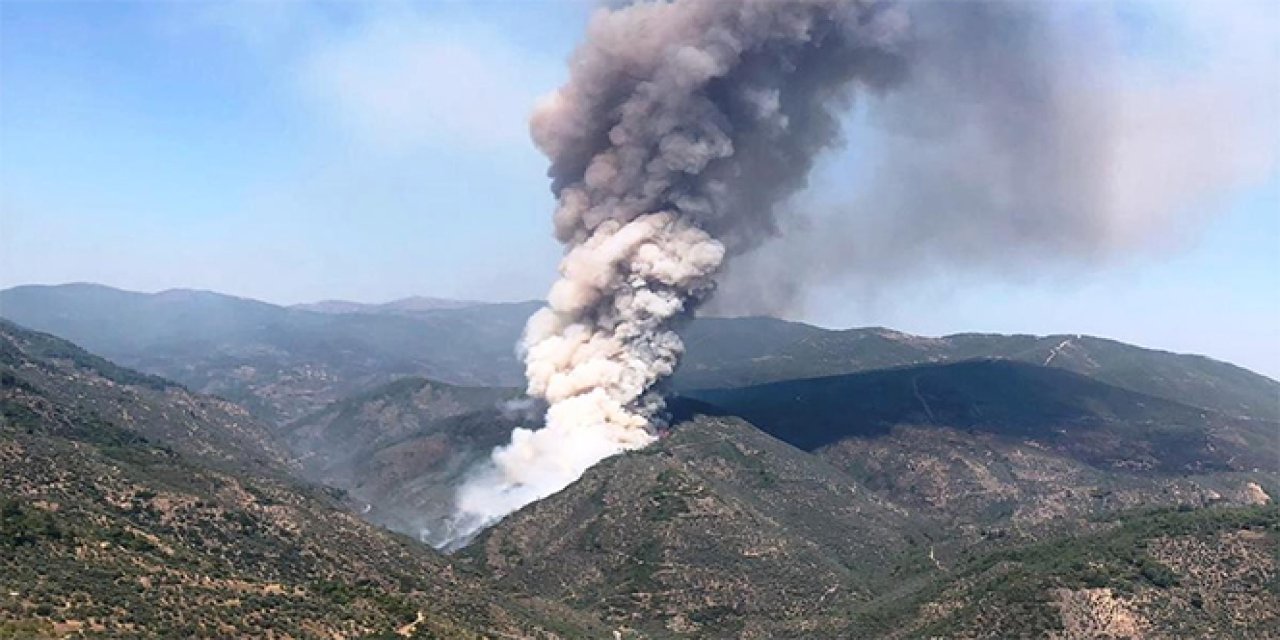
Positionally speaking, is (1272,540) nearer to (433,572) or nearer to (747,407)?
(433,572)

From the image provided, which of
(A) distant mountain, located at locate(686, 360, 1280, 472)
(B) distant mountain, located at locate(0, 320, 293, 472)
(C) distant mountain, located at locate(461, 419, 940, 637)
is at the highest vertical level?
(A) distant mountain, located at locate(686, 360, 1280, 472)

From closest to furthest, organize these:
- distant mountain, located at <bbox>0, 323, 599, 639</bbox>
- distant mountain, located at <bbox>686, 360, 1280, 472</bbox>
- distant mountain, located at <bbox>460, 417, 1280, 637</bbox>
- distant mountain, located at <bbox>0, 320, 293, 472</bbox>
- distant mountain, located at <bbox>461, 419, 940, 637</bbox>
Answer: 1. distant mountain, located at <bbox>0, 323, 599, 639</bbox>
2. distant mountain, located at <bbox>460, 417, 1280, 637</bbox>
3. distant mountain, located at <bbox>461, 419, 940, 637</bbox>
4. distant mountain, located at <bbox>0, 320, 293, 472</bbox>
5. distant mountain, located at <bbox>686, 360, 1280, 472</bbox>

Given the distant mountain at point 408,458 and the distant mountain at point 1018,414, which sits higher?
the distant mountain at point 1018,414

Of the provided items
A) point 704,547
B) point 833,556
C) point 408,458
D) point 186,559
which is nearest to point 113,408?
point 408,458

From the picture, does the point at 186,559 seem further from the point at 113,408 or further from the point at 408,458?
the point at 408,458

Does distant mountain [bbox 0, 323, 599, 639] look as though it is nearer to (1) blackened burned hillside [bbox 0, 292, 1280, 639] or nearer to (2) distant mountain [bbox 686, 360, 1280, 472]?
(1) blackened burned hillside [bbox 0, 292, 1280, 639]

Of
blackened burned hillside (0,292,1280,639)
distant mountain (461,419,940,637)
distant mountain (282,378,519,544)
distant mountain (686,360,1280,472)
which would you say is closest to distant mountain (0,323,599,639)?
blackened burned hillside (0,292,1280,639)

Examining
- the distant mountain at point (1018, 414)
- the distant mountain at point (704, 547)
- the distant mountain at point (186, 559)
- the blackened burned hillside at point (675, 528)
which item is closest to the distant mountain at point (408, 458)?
the blackened burned hillside at point (675, 528)

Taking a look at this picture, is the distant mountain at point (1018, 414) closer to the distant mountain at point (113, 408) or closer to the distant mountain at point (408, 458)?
the distant mountain at point (408, 458)
